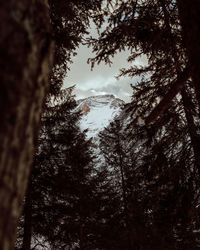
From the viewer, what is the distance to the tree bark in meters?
0.57

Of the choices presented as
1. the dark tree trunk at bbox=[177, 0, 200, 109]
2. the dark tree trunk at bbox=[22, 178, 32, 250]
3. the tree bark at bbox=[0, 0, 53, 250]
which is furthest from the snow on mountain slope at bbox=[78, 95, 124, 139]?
the tree bark at bbox=[0, 0, 53, 250]

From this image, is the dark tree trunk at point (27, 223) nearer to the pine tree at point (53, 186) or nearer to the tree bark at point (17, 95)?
the pine tree at point (53, 186)

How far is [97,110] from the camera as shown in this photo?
385 ft

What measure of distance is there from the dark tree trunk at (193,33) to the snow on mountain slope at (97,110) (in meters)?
96.3

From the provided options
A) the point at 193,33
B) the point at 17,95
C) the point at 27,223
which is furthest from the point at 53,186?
the point at 17,95

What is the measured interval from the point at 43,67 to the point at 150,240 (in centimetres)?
1098

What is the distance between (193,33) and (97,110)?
115 m

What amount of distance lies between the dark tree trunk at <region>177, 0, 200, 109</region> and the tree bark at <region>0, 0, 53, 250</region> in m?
1.80

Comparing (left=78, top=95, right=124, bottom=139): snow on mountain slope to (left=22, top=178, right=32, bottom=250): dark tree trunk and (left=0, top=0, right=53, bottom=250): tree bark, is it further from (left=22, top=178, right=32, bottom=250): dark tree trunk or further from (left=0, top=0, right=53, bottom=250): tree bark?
(left=0, top=0, right=53, bottom=250): tree bark

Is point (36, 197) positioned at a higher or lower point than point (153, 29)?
lower

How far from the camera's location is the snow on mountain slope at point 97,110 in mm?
105500

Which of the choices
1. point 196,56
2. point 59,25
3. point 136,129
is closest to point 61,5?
point 59,25

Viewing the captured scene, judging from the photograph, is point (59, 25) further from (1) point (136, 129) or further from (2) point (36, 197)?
(2) point (36, 197)

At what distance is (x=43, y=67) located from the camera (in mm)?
732
